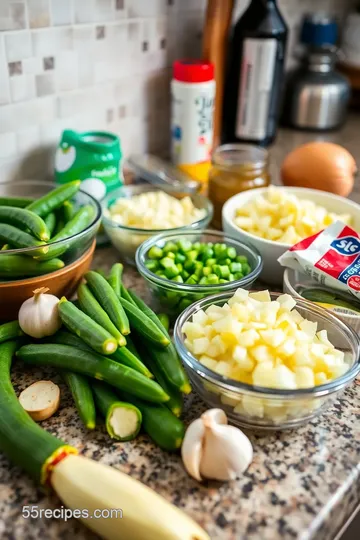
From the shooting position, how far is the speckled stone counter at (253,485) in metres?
0.54

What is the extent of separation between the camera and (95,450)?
2.07 feet

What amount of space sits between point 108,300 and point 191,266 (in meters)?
0.18

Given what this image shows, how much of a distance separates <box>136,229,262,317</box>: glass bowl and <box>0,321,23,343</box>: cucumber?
0.21 metres

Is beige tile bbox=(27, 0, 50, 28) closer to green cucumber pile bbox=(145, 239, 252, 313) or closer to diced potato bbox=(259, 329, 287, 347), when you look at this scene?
green cucumber pile bbox=(145, 239, 252, 313)

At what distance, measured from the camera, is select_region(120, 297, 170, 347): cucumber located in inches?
28.2

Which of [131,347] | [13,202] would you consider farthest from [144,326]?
[13,202]

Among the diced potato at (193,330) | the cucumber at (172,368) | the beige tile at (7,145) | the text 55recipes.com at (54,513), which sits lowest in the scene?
the text 55recipes.com at (54,513)

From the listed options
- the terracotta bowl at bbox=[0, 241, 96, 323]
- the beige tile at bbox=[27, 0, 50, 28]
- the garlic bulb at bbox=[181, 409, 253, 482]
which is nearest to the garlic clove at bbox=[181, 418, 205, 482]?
the garlic bulb at bbox=[181, 409, 253, 482]

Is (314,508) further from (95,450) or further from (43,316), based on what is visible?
(43,316)

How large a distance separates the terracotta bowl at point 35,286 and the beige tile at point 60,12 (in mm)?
503

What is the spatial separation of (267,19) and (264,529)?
1.16m

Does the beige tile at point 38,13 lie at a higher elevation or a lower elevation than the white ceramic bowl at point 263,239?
higher

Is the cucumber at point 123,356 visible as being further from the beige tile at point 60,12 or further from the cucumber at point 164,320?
the beige tile at point 60,12

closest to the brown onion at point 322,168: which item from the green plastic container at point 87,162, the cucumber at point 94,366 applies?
the green plastic container at point 87,162
